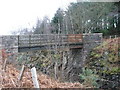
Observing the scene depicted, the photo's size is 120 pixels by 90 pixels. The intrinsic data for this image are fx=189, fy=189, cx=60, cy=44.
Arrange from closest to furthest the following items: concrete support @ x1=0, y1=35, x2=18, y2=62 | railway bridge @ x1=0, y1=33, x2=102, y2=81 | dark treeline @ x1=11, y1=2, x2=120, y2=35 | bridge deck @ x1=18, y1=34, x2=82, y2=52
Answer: concrete support @ x1=0, y1=35, x2=18, y2=62
railway bridge @ x1=0, y1=33, x2=102, y2=81
bridge deck @ x1=18, y1=34, x2=82, y2=52
dark treeline @ x1=11, y1=2, x2=120, y2=35

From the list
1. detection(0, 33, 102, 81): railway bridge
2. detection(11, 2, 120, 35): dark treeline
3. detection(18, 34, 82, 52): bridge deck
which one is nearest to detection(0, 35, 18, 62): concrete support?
detection(0, 33, 102, 81): railway bridge

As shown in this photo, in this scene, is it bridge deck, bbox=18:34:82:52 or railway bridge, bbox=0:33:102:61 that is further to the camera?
bridge deck, bbox=18:34:82:52

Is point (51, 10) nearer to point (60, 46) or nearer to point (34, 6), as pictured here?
point (34, 6)

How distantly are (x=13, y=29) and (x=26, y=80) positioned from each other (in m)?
2.87

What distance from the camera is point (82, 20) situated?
5.18m

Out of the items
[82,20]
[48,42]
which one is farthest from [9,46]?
[82,20]

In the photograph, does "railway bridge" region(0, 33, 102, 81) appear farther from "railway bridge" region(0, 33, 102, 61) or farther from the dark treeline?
the dark treeline

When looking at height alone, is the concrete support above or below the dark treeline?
below

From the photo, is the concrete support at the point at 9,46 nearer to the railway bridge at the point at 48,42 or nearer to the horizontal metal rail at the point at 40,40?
the railway bridge at the point at 48,42

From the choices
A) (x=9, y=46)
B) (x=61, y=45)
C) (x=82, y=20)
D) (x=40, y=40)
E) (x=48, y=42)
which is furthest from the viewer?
(x=82, y=20)

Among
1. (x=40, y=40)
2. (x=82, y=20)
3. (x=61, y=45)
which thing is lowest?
(x=61, y=45)

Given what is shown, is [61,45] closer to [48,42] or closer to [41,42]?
[48,42]

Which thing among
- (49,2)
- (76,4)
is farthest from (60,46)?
(76,4)

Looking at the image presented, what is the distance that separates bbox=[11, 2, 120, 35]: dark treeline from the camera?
493 cm
